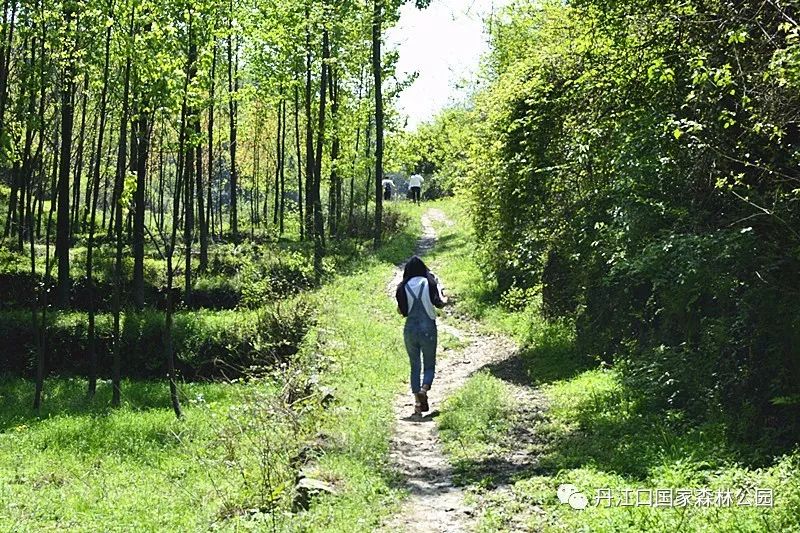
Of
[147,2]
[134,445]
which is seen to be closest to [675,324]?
[134,445]

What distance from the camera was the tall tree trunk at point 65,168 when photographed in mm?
19062

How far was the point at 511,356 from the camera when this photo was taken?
1543 centimetres

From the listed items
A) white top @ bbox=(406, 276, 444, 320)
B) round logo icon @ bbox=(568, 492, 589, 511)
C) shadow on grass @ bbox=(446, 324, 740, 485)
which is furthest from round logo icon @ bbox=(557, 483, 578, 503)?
white top @ bbox=(406, 276, 444, 320)

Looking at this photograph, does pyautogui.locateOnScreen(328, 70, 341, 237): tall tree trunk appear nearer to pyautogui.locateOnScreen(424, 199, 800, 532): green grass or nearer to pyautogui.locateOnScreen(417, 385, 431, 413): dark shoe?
pyautogui.locateOnScreen(424, 199, 800, 532): green grass

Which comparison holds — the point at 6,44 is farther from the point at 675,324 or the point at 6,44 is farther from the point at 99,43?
the point at 675,324

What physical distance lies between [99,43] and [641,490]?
15.4 metres

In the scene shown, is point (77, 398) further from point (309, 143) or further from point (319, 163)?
point (309, 143)

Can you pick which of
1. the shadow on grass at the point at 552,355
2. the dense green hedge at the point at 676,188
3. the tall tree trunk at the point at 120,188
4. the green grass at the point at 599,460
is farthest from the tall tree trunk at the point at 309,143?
the green grass at the point at 599,460

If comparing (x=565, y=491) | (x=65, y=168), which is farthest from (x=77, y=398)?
(x=565, y=491)

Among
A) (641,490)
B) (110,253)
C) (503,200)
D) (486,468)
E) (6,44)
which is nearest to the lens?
(641,490)

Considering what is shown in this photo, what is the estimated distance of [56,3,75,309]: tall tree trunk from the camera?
62.5 feet

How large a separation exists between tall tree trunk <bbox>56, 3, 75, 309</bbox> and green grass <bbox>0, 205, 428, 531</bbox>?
5.21 meters

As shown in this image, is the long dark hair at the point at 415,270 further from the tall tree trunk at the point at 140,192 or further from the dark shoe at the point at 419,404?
the tall tree trunk at the point at 140,192

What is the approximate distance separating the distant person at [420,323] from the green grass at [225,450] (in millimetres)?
716
